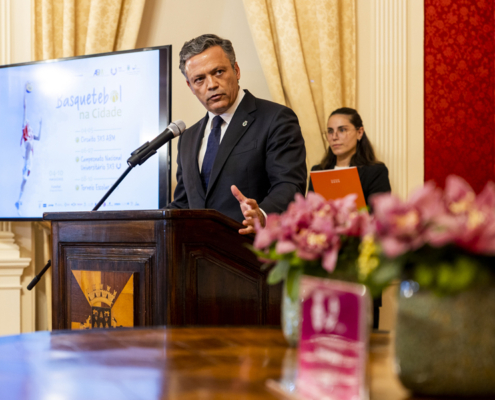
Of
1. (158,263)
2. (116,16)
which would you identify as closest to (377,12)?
(116,16)

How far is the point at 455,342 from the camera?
55 cm

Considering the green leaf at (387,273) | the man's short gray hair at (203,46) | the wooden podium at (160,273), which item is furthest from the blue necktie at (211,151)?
the green leaf at (387,273)

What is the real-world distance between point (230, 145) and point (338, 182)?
0.62m

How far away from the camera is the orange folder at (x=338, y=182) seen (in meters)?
2.59

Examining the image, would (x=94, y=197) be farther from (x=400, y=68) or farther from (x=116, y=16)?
(x=400, y=68)

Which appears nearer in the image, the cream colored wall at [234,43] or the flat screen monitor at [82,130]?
the flat screen monitor at [82,130]

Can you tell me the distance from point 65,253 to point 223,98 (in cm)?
96

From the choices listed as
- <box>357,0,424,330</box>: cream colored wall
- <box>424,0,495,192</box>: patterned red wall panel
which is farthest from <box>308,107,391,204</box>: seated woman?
<box>424,0,495,192</box>: patterned red wall panel

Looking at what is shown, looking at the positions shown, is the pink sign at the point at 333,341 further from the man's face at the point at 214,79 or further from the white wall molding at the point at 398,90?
the white wall molding at the point at 398,90

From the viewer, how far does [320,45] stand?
122 inches

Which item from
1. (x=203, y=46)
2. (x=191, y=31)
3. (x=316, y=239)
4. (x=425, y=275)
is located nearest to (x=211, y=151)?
(x=203, y=46)

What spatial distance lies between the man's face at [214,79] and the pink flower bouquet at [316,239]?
5.72ft

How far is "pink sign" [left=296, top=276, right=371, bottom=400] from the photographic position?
0.55 meters

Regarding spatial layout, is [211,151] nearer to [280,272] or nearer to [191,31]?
[191,31]
